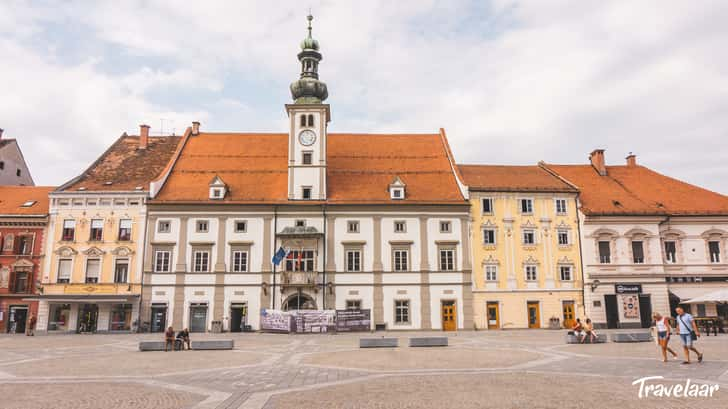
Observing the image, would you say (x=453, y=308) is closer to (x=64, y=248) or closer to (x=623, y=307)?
(x=623, y=307)

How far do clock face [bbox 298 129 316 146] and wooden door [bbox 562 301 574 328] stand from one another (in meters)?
23.5

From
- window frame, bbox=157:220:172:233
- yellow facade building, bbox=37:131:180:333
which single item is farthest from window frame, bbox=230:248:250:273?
yellow facade building, bbox=37:131:180:333

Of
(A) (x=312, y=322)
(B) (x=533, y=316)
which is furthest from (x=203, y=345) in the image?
(B) (x=533, y=316)

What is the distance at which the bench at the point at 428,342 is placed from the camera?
80.3 feet

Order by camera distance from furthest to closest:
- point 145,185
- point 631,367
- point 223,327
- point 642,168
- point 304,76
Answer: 1. point 642,168
2. point 304,76
3. point 145,185
4. point 223,327
5. point 631,367

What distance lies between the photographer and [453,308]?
39188mm

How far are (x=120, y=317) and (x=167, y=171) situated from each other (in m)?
11.7

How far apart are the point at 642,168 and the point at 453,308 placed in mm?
23712

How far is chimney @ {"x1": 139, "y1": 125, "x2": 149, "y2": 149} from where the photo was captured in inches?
1818

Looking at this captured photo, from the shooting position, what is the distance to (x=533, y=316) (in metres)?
40.0

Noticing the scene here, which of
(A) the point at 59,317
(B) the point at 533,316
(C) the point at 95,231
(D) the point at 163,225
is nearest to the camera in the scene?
(A) the point at 59,317

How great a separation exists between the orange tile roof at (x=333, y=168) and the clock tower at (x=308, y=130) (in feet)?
4.04

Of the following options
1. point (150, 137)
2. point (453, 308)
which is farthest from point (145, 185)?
point (453, 308)

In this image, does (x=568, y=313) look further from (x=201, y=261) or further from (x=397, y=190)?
(x=201, y=261)
